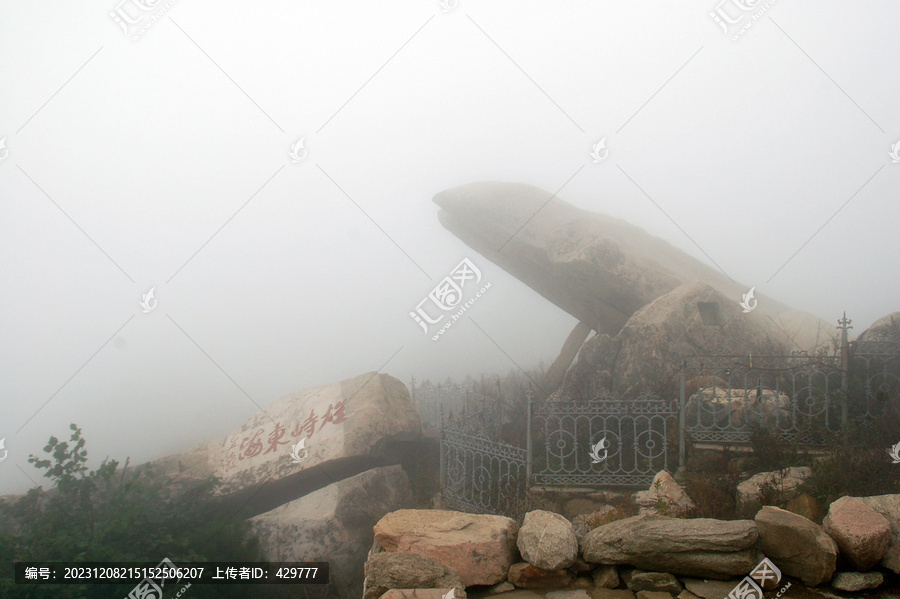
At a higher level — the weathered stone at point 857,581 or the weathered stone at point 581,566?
the weathered stone at point 581,566

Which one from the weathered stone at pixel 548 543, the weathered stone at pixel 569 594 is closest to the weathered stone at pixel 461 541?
the weathered stone at pixel 548 543

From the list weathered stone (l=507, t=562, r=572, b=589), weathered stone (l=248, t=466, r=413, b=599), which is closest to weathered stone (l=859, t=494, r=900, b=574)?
weathered stone (l=507, t=562, r=572, b=589)

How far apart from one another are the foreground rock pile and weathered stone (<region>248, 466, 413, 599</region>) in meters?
3.63

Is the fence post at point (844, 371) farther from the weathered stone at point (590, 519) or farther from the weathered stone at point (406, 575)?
the weathered stone at point (406, 575)

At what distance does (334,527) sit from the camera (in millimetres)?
7480

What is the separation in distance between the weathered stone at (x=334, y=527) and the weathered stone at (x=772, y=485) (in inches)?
191

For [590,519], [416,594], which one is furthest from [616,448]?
[416,594]

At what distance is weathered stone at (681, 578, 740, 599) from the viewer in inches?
140

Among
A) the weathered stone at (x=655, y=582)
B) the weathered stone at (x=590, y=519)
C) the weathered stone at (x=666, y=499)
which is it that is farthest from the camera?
the weathered stone at (x=590, y=519)

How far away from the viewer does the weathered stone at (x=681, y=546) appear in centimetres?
358

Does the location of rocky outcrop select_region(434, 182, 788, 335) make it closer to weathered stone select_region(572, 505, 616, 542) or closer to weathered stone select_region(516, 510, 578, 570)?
weathered stone select_region(572, 505, 616, 542)

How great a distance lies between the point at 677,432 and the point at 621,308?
226 inches

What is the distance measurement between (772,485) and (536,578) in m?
2.83

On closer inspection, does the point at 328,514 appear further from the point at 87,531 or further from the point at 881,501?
the point at 881,501
